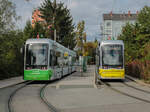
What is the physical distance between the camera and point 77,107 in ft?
27.2

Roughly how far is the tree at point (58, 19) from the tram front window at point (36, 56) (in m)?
29.9

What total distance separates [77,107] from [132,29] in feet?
97.2

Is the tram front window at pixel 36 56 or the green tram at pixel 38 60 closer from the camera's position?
the green tram at pixel 38 60

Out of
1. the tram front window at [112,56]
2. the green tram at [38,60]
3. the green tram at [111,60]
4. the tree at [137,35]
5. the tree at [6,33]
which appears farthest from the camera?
the tree at [137,35]

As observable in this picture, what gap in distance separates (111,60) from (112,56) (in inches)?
13.1

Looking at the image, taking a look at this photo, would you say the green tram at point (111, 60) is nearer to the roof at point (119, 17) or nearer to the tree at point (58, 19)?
the tree at point (58, 19)

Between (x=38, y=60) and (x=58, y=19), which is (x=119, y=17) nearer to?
(x=58, y=19)

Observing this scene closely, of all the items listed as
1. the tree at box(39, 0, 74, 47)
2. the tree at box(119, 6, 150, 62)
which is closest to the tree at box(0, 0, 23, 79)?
the tree at box(119, 6, 150, 62)

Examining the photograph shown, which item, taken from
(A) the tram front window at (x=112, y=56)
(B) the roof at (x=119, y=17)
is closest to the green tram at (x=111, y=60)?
(A) the tram front window at (x=112, y=56)

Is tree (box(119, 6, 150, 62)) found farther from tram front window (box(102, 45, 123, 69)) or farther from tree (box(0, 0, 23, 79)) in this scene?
tree (box(0, 0, 23, 79))

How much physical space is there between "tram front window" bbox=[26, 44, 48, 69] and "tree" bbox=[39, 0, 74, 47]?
29.9m

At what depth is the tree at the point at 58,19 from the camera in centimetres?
4716

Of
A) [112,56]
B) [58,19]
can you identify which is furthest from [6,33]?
[58,19]

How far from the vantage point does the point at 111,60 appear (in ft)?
62.2
